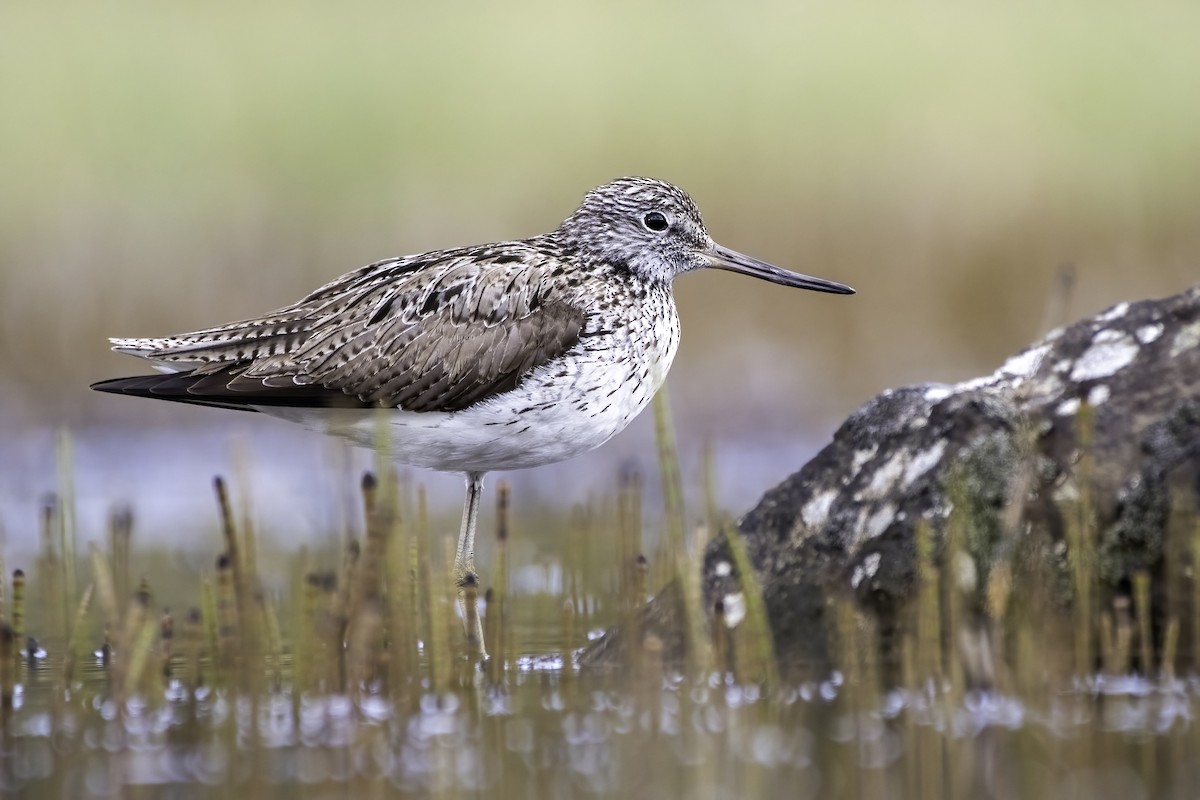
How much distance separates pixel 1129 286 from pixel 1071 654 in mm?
9558

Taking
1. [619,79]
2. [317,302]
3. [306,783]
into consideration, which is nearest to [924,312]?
[619,79]

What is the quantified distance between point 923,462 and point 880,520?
276 millimetres

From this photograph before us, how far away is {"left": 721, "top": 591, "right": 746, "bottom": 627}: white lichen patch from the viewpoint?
6469mm

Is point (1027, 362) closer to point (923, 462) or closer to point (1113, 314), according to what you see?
point (1113, 314)

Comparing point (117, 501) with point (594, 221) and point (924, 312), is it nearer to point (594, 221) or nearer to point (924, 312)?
point (594, 221)

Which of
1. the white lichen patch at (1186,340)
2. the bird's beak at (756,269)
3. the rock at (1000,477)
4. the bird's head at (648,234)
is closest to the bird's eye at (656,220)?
the bird's head at (648,234)

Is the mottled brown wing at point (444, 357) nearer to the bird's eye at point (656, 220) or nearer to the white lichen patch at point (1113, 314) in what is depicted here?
the bird's eye at point (656, 220)

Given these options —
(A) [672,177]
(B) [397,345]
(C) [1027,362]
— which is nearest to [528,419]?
(B) [397,345]

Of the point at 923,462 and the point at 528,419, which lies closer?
the point at 923,462

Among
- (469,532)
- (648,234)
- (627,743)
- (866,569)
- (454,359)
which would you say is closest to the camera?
(627,743)

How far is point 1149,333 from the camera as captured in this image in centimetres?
649

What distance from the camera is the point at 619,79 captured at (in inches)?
717

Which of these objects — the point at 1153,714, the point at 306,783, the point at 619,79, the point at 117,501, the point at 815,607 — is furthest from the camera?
the point at 619,79

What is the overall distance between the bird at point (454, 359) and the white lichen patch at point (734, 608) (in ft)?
4.03
